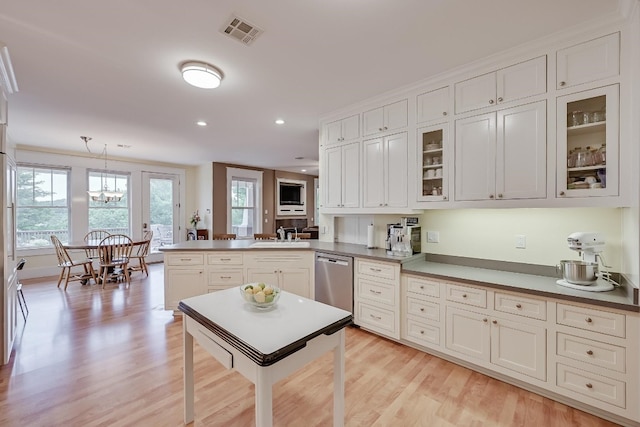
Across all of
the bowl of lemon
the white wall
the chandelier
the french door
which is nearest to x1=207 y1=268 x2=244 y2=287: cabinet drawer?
the bowl of lemon

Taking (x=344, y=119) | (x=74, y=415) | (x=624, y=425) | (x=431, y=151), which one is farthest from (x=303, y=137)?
(x=624, y=425)

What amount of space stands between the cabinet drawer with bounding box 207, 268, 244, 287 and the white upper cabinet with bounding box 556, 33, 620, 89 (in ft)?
11.9

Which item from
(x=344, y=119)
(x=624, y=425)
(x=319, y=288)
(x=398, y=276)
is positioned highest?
(x=344, y=119)

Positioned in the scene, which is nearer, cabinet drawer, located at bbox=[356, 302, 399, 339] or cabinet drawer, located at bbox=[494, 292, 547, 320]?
cabinet drawer, located at bbox=[494, 292, 547, 320]

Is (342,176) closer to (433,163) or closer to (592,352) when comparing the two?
(433,163)

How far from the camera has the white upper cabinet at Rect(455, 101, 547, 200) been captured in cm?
210

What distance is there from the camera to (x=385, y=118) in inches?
121

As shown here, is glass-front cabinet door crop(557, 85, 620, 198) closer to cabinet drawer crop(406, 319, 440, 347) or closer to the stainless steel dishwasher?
cabinet drawer crop(406, 319, 440, 347)

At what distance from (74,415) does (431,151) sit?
3.50 m

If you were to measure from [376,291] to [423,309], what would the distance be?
0.50m

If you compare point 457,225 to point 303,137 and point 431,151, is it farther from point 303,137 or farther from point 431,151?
point 303,137

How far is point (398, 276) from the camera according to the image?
8.83 ft

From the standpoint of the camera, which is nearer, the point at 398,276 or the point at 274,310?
the point at 274,310

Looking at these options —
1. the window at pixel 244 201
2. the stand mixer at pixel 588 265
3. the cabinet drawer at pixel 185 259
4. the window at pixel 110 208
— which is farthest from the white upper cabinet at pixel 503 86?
the window at pixel 110 208
